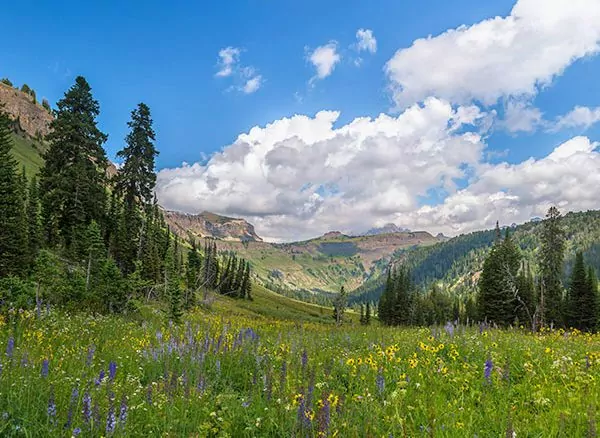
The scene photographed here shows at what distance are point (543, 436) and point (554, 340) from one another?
7.13 meters

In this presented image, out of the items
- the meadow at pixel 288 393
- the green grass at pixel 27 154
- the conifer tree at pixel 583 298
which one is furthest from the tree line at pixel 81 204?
the green grass at pixel 27 154

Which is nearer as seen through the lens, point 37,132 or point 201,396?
point 201,396

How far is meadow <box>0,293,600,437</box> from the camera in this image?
3955 millimetres

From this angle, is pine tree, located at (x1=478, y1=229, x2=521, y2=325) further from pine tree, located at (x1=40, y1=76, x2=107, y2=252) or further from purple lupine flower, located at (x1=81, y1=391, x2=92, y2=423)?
purple lupine flower, located at (x1=81, y1=391, x2=92, y2=423)

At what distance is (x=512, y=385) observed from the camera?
5867 mm

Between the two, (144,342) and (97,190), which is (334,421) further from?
(97,190)

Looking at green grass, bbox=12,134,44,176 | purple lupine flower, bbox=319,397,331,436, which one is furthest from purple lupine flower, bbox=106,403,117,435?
green grass, bbox=12,134,44,176

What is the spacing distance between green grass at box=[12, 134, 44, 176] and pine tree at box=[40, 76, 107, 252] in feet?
397

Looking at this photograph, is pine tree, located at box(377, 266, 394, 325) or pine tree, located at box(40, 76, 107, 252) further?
pine tree, located at box(377, 266, 394, 325)

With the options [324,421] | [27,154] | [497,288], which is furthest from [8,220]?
[27,154]

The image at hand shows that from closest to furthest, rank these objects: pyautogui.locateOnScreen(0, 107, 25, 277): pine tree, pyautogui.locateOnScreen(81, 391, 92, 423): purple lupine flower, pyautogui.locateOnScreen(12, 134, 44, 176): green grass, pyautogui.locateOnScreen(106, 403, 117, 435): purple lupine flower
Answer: pyautogui.locateOnScreen(106, 403, 117, 435): purple lupine flower, pyautogui.locateOnScreen(81, 391, 92, 423): purple lupine flower, pyautogui.locateOnScreen(0, 107, 25, 277): pine tree, pyautogui.locateOnScreen(12, 134, 44, 176): green grass

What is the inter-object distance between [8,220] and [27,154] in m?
167

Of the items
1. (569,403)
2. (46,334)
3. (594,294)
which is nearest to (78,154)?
(46,334)

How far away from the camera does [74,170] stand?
35.8m
